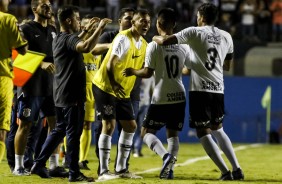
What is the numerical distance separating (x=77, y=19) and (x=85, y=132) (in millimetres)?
2999

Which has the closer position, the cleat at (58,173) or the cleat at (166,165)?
the cleat at (166,165)

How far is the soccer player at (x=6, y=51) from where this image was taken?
32.1ft

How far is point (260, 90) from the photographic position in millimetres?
22047

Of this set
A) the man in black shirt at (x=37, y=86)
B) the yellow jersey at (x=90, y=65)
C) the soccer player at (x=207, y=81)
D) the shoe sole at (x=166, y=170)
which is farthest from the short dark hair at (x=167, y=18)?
the yellow jersey at (x=90, y=65)

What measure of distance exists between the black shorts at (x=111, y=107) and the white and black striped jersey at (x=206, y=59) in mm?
900

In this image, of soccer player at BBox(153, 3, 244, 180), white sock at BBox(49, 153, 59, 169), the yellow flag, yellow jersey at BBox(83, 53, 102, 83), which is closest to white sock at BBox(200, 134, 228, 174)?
soccer player at BBox(153, 3, 244, 180)

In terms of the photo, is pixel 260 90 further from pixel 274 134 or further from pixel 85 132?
pixel 85 132

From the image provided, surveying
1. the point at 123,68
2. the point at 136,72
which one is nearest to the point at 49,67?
the point at 123,68

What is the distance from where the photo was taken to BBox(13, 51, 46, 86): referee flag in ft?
37.6

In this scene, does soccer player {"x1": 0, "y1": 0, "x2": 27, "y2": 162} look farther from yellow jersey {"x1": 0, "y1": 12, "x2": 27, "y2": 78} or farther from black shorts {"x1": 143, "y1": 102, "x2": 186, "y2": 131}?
black shorts {"x1": 143, "y1": 102, "x2": 186, "y2": 131}

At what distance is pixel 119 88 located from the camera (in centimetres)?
1107

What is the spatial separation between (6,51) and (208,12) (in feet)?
9.23

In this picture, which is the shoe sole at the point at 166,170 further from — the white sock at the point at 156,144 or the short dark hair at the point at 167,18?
the short dark hair at the point at 167,18

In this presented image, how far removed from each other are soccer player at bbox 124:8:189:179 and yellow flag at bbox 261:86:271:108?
10679 mm
